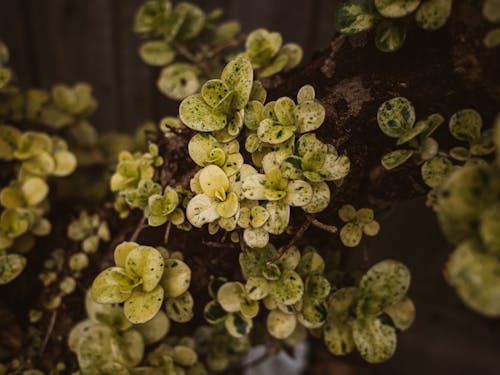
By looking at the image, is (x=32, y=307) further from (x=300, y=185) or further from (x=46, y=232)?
(x=300, y=185)

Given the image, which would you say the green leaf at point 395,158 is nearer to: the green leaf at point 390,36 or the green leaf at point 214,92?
the green leaf at point 390,36

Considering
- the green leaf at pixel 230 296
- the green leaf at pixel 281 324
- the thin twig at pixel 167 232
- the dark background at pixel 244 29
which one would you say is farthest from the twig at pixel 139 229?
the dark background at pixel 244 29

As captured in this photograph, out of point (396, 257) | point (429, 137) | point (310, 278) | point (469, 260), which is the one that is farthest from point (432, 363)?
point (469, 260)

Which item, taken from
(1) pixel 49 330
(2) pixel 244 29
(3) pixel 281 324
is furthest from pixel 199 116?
(2) pixel 244 29

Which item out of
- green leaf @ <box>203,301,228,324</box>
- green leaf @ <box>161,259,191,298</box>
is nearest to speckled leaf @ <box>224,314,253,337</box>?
green leaf @ <box>203,301,228,324</box>

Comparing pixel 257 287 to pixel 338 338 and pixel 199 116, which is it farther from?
pixel 199 116

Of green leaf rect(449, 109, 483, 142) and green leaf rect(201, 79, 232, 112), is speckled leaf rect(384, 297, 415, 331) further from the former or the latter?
green leaf rect(201, 79, 232, 112)
